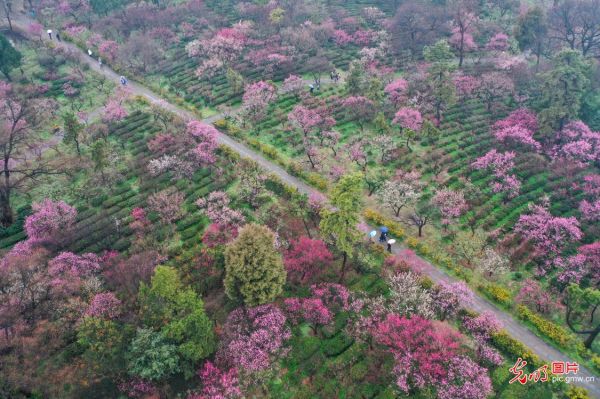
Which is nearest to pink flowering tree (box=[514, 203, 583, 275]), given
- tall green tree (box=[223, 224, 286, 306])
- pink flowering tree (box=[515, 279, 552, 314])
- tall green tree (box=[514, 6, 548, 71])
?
pink flowering tree (box=[515, 279, 552, 314])

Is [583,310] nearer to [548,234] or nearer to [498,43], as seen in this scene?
[548,234]

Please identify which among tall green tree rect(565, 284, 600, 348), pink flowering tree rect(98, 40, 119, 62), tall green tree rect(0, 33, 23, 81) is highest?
tall green tree rect(0, 33, 23, 81)

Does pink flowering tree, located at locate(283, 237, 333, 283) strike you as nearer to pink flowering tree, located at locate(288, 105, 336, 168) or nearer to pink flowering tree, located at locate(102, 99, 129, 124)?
pink flowering tree, located at locate(288, 105, 336, 168)

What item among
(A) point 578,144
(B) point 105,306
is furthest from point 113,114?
(A) point 578,144

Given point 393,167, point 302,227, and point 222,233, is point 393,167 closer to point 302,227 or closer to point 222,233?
point 302,227

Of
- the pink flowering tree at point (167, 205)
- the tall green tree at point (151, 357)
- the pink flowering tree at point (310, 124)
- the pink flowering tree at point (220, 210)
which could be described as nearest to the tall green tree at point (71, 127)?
the pink flowering tree at point (167, 205)

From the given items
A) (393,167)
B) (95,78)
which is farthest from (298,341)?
(95,78)
